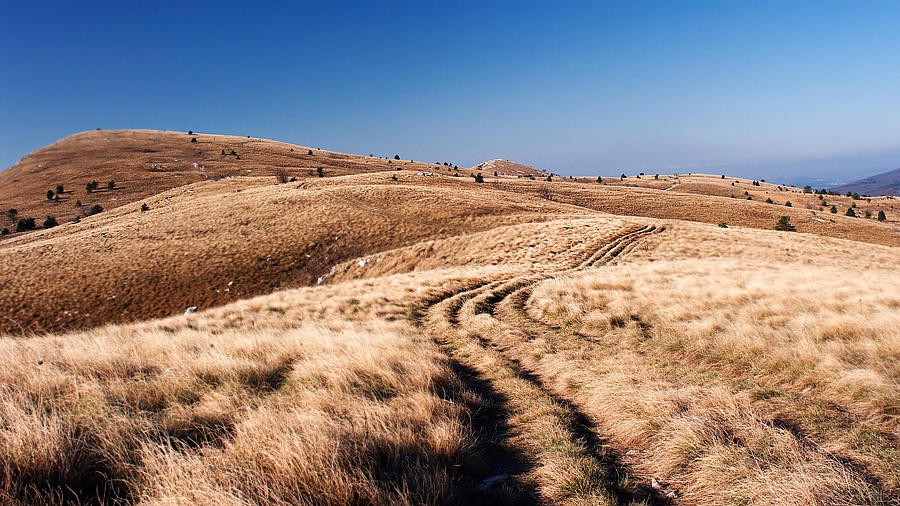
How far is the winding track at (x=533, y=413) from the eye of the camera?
13.0 feet

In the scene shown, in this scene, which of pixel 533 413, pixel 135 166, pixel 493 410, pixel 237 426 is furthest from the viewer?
pixel 135 166

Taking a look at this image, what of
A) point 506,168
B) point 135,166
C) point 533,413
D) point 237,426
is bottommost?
point 533,413

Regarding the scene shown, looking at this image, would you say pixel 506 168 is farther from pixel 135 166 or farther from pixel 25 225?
pixel 25 225

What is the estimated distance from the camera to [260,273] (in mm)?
30188

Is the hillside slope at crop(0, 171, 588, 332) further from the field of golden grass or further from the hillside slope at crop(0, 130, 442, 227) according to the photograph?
the hillside slope at crop(0, 130, 442, 227)

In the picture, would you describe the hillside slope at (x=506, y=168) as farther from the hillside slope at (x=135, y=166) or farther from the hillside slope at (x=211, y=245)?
the hillside slope at (x=211, y=245)

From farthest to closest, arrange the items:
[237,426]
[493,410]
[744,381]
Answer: [744,381]
[493,410]
[237,426]

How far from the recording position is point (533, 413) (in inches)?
226

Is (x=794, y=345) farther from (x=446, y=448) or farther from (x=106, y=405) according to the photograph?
(x=106, y=405)

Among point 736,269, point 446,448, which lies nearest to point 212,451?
point 446,448

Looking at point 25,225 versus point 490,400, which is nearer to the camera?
point 490,400

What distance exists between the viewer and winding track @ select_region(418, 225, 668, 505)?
3961 mm

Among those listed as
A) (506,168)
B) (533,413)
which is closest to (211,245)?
(533,413)

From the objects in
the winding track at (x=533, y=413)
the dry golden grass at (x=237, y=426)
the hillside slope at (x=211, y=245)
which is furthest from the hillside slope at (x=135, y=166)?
the winding track at (x=533, y=413)
